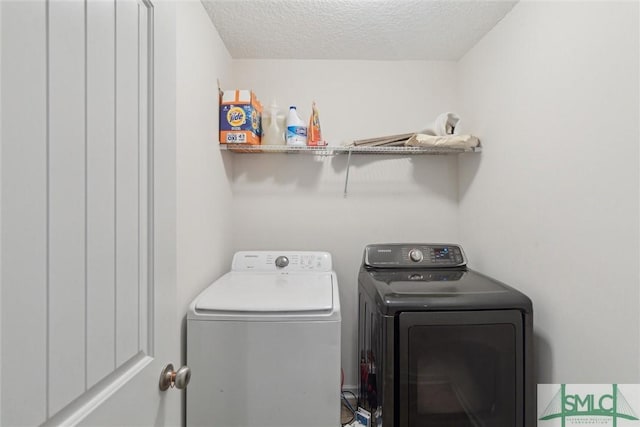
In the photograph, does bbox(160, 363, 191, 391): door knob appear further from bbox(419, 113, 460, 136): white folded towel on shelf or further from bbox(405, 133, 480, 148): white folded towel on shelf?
bbox(419, 113, 460, 136): white folded towel on shelf

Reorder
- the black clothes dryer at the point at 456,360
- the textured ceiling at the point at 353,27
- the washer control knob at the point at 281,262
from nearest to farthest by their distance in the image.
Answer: the black clothes dryer at the point at 456,360
the textured ceiling at the point at 353,27
the washer control knob at the point at 281,262

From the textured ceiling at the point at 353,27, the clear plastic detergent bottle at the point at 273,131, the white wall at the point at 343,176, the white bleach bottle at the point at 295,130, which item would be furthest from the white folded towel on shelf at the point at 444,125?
the clear plastic detergent bottle at the point at 273,131

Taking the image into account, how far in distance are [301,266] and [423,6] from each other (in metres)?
1.58

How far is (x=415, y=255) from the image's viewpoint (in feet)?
6.06

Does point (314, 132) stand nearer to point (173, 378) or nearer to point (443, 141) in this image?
point (443, 141)

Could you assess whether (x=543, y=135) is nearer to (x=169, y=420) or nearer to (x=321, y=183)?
(x=321, y=183)

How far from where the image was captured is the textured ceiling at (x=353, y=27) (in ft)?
5.16

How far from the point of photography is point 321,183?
214 centimetres

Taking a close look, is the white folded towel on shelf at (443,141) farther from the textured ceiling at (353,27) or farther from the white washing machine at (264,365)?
the white washing machine at (264,365)

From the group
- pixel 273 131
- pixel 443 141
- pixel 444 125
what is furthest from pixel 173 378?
pixel 444 125

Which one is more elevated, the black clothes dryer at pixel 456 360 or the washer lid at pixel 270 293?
the washer lid at pixel 270 293

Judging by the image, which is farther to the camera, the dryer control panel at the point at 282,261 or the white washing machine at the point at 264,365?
the dryer control panel at the point at 282,261

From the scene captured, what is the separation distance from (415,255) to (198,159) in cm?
133

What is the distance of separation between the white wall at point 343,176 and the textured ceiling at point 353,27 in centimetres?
12
